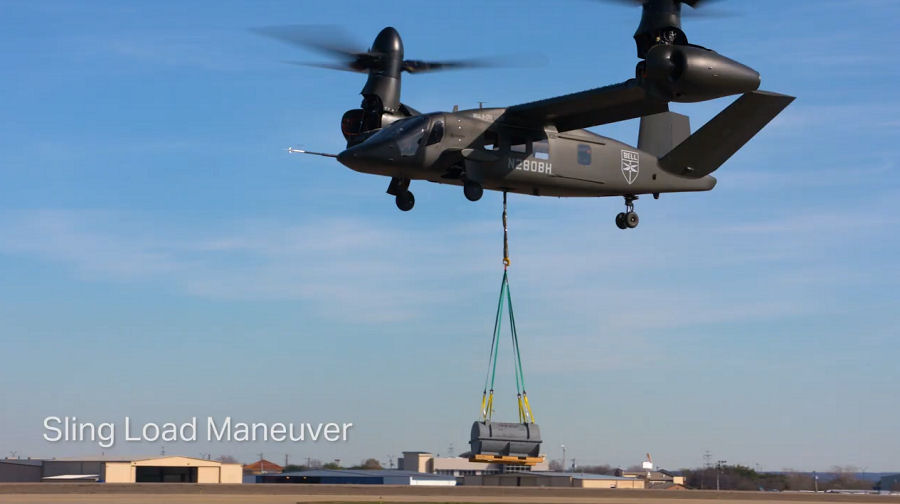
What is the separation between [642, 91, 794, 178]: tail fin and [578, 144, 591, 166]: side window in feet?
10.9

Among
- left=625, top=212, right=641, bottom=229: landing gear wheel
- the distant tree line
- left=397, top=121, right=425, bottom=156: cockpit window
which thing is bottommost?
the distant tree line

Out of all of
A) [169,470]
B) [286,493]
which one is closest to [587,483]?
[169,470]

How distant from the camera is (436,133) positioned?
33.5m

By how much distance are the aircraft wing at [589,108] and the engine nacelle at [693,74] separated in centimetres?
466

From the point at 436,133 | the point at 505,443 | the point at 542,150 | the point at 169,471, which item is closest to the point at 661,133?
the point at 542,150

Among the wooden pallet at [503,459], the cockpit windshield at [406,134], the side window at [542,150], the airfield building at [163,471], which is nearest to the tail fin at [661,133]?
the side window at [542,150]

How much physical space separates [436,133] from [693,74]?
804 centimetres

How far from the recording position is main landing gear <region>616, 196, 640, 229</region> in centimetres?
3822

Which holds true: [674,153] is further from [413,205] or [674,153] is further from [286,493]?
[286,493]

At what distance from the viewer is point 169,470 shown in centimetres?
6188

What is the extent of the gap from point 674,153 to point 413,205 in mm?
8974

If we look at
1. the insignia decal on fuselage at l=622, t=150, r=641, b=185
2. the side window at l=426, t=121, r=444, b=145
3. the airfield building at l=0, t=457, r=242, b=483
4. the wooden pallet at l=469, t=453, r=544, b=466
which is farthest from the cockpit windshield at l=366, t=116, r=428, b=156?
the airfield building at l=0, t=457, r=242, b=483

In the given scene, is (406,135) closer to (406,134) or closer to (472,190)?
(406,134)

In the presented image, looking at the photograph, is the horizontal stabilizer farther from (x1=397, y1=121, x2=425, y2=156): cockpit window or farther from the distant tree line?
the distant tree line
